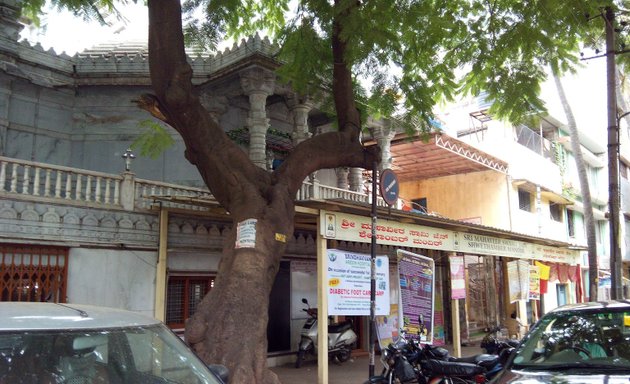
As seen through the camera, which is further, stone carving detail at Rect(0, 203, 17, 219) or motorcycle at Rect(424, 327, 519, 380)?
stone carving detail at Rect(0, 203, 17, 219)

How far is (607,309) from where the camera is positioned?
4.94 metres

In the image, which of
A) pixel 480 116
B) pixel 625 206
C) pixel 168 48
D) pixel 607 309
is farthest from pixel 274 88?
pixel 625 206

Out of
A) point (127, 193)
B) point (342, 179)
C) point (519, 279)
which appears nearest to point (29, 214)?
point (127, 193)

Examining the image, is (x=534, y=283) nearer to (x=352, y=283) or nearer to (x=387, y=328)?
(x=387, y=328)

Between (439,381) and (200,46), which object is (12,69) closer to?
(200,46)

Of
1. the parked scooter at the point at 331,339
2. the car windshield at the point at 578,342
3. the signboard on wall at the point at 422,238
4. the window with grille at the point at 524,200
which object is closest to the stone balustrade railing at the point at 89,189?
the signboard on wall at the point at 422,238

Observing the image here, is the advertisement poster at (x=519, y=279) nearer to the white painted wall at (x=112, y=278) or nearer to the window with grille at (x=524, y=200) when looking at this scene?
the window with grille at (x=524, y=200)

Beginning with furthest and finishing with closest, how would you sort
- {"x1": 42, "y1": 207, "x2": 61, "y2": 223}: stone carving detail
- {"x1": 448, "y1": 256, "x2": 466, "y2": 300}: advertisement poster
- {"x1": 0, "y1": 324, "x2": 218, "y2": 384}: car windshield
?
{"x1": 448, "y1": 256, "x2": 466, "y2": 300}: advertisement poster
{"x1": 42, "y1": 207, "x2": 61, "y2": 223}: stone carving detail
{"x1": 0, "y1": 324, "x2": 218, "y2": 384}: car windshield

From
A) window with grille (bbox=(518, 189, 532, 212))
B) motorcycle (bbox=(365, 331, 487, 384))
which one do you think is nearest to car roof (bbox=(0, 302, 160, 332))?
motorcycle (bbox=(365, 331, 487, 384))

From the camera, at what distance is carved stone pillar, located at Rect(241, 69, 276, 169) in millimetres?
11211

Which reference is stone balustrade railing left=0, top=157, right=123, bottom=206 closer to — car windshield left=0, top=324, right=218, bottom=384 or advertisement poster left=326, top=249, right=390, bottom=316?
advertisement poster left=326, top=249, right=390, bottom=316

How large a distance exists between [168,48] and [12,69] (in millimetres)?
6412

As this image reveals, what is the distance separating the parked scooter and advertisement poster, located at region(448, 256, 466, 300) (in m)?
2.52

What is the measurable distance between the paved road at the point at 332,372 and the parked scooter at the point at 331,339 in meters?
0.21
